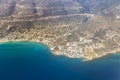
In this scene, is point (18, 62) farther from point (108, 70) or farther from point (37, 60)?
point (108, 70)

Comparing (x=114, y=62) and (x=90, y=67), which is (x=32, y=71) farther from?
(x=114, y=62)

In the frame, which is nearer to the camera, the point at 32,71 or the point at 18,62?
the point at 32,71

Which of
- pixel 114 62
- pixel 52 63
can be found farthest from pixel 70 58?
pixel 114 62

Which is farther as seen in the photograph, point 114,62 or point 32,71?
point 114,62

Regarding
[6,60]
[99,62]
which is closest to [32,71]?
[6,60]

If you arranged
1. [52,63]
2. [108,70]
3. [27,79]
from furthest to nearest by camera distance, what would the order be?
[52,63], [108,70], [27,79]

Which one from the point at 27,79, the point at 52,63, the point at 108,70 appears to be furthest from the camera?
the point at 52,63

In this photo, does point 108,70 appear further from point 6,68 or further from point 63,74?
point 6,68
